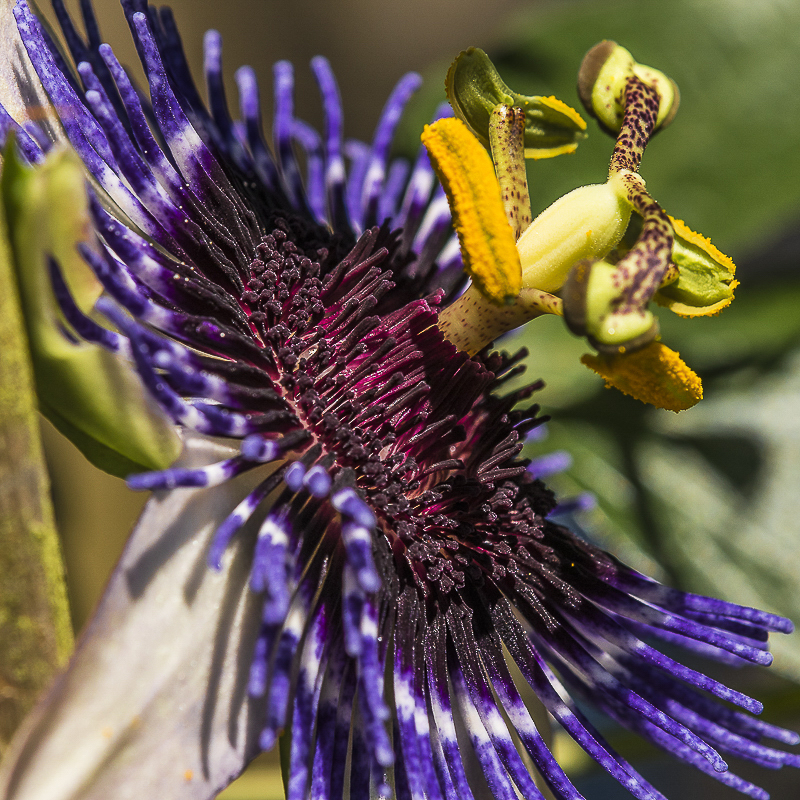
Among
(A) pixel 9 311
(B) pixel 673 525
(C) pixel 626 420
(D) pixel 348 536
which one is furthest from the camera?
(C) pixel 626 420

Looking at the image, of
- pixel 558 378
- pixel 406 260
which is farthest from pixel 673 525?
pixel 406 260

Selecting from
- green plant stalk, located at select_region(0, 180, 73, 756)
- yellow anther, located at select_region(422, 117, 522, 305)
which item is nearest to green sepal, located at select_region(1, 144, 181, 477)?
green plant stalk, located at select_region(0, 180, 73, 756)

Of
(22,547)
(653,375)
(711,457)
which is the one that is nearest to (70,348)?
(22,547)

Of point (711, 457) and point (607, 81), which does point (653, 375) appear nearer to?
point (607, 81)

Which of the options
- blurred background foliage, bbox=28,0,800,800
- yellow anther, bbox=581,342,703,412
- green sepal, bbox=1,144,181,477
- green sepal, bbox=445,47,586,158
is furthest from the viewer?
blurred background foliage, bbox=28,0,800,800

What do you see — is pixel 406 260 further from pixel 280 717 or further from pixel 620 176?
pixel 280 717

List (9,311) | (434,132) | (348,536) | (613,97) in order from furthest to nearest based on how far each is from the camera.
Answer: (613,97)
(434,132)
(348,536)
(9,311)

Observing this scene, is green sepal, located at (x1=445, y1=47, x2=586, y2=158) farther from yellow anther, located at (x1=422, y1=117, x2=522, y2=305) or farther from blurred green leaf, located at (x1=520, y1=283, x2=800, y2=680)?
blurred green leaf, located at (x1=520, y1=283, x2=800, y2=680)
